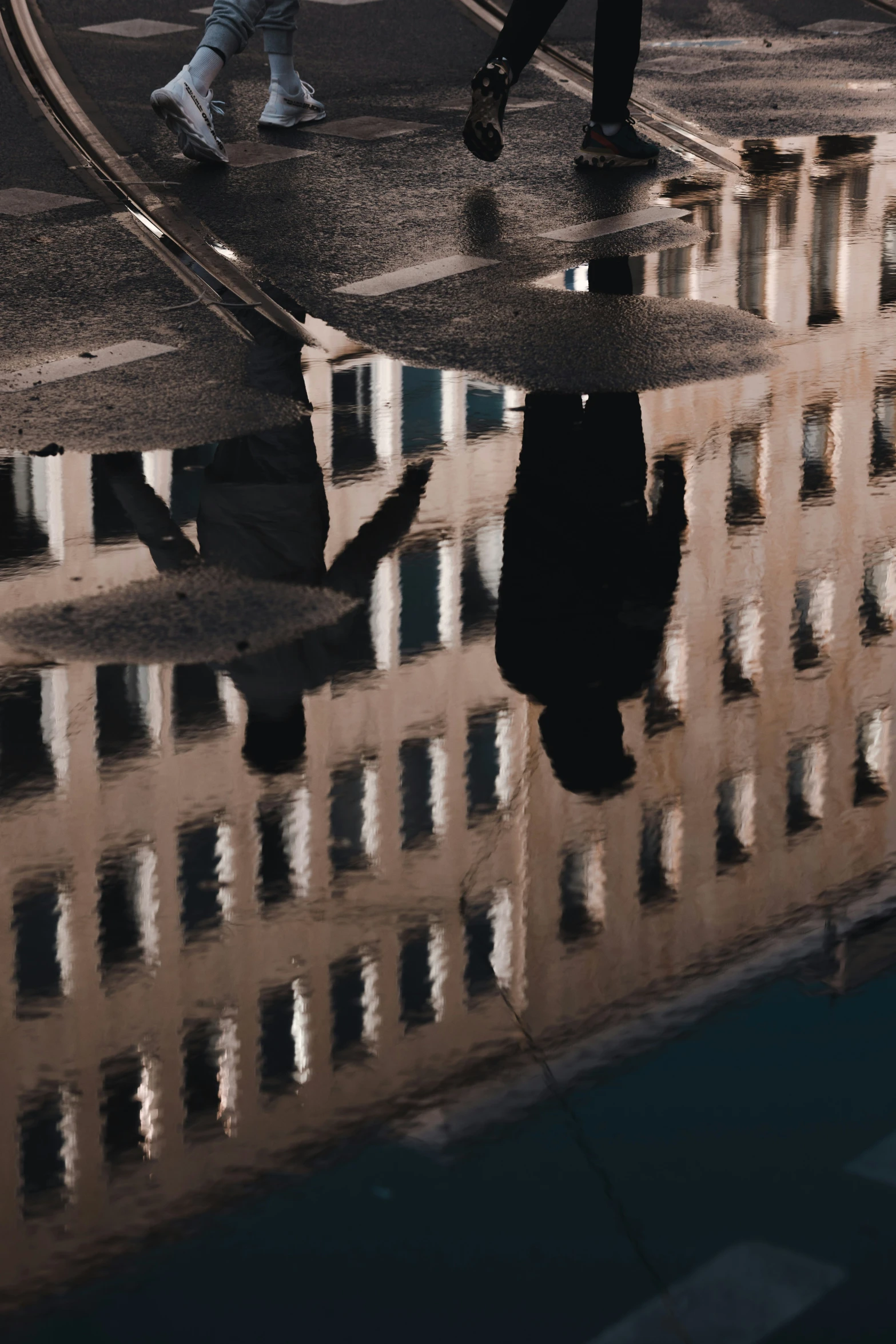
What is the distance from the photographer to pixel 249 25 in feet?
39.0

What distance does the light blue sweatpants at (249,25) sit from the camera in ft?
38.3

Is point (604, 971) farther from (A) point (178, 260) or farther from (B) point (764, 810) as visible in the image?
(A) point (178, 260)

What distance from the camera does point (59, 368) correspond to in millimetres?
7629


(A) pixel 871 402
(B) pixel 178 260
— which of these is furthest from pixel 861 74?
(A) pixel 871 402

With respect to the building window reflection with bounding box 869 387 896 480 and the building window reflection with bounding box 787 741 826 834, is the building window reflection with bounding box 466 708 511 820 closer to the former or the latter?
the building window reflection with bounding box 787 741 826 834

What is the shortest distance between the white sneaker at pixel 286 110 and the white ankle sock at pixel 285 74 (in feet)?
0.06

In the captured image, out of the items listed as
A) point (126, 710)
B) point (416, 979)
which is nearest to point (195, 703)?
point (126, 710)

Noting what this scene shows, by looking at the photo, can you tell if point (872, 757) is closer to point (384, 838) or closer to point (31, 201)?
point (384, 838)

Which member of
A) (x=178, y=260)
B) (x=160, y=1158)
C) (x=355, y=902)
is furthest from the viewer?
(x=178, y=260)

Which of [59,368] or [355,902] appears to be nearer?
[355,902]

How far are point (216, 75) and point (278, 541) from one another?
690 cm

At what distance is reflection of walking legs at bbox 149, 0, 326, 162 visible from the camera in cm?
1127

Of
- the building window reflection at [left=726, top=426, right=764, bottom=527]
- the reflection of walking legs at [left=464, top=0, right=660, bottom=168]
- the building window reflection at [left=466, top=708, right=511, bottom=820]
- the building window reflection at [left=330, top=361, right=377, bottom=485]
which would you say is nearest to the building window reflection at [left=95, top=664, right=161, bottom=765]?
the building window reflection at [left=466, top=708, right=511, bottom=820]

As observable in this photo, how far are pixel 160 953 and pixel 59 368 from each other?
4317 millimetres
